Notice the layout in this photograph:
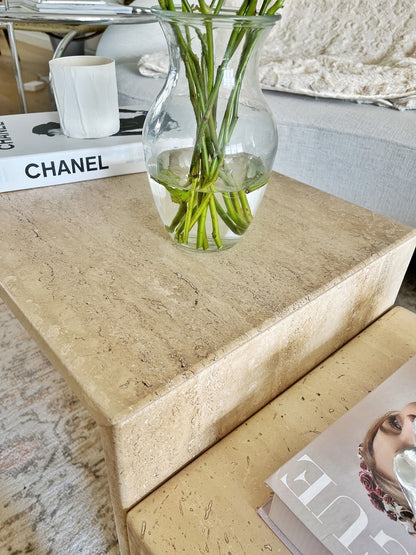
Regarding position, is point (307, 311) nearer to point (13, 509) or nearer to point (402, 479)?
point (402, 479)

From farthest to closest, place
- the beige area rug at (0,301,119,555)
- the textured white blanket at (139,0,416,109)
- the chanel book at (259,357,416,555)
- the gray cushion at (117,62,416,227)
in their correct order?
the textured white blanket at (139,0,416,109)
the gray cushion at (117,62,416,227)
the beige area rug at (0,301,119,555)
the chanel book at (259,357,416,555)

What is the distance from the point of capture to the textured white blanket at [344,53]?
1.22m

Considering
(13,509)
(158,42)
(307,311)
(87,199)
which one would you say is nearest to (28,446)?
(13,509)

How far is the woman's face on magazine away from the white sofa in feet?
2.46

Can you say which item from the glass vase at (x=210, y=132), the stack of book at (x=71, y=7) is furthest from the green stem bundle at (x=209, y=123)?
the stack of book at (x=71, y=7)

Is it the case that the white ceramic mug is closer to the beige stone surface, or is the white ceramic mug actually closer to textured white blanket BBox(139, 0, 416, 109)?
the beige stone surface

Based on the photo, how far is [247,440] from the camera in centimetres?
45

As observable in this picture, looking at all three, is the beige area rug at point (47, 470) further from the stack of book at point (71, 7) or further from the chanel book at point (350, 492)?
the stack of book at point (71, 7)

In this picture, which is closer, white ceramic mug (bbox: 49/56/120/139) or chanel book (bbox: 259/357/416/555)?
chanel book (bbox: 259/357/416/555)

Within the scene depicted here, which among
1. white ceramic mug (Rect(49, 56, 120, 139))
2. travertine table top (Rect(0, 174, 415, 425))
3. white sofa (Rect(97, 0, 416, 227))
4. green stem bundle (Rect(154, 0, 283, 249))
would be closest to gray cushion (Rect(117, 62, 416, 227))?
white sofa (Rect(97, 0, 416, 227))

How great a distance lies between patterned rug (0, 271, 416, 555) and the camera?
606 mm

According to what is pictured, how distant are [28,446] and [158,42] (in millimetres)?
1476

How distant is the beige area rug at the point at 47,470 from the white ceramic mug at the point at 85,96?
47 centimetres

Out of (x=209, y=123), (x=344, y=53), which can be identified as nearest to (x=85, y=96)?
(x=209, y=123)
